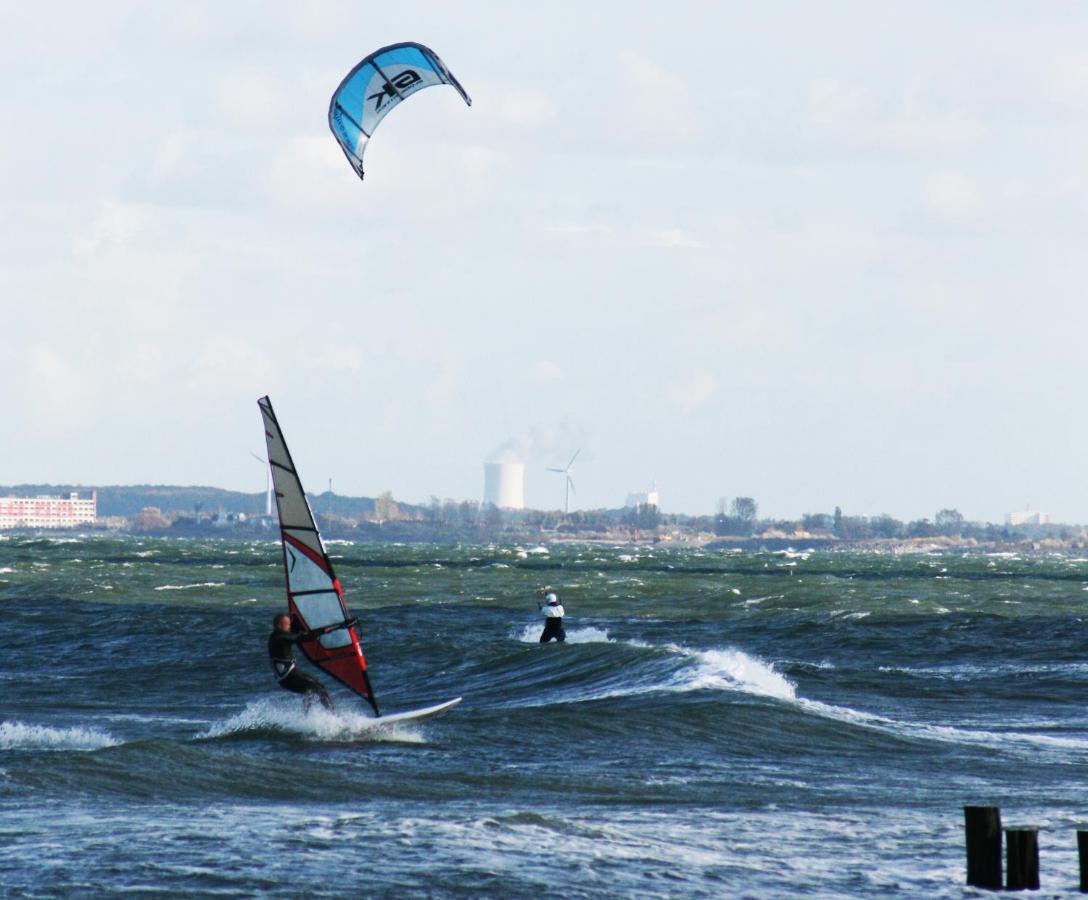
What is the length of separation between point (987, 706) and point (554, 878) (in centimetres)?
1194

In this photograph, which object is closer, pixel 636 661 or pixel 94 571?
pixel 636 661

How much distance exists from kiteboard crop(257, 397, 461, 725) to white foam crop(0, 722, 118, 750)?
2058mm

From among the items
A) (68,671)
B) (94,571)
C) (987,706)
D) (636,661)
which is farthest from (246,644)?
(94,571)

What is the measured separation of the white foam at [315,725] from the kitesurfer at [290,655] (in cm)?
35

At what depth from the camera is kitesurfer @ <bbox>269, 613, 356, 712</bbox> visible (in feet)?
50.4

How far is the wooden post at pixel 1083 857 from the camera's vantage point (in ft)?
29.8

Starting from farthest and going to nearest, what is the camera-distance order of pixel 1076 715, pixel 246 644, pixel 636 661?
pixel 246 644
pixel 636 661
pixel 1076 715

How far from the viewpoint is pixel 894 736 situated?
55.3ft

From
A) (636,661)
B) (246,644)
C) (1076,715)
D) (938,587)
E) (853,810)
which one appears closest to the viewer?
(853,810)

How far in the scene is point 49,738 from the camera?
51.8 ft

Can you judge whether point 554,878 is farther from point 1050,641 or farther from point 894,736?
point 1050,641

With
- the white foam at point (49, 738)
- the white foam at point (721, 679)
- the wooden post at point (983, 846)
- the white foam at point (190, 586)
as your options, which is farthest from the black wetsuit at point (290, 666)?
the white foam at point (190, 586)

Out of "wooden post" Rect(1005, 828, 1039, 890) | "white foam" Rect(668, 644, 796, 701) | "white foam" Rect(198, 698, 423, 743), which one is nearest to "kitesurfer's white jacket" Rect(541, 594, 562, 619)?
"white foam" Rect(668, 644, 796, 701)

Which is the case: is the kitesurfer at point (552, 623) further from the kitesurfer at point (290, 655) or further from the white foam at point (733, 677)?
the kitesurfer at point (290, 655)
